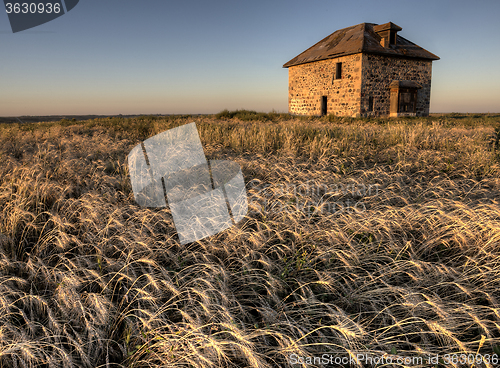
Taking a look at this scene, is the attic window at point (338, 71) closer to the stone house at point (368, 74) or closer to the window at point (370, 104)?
the stone house at point (368, 74)

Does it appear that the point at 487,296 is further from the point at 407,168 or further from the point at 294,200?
the point at 407,168

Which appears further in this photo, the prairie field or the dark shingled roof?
the dark shingled roof

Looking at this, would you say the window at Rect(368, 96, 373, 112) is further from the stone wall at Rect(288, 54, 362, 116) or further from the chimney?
the chimney

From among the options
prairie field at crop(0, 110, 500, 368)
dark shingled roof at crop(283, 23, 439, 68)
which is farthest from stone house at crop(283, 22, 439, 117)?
prairie field at crop(0, 110, 500, 368)

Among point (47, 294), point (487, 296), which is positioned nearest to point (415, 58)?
point (487, 296)

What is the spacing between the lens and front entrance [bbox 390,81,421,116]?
1873cm

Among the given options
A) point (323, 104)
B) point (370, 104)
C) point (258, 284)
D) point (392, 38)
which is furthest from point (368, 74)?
point (258, 284)

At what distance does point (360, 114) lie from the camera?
59.6ft

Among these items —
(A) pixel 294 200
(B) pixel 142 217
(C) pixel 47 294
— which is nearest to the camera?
(C) pixel 47 294

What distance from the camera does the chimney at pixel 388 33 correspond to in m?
19.0

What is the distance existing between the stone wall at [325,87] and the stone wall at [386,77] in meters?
0.57

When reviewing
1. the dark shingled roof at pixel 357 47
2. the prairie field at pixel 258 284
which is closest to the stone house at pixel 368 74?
the dark shingled roof at pixel 357 47

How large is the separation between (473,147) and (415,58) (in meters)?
18.0

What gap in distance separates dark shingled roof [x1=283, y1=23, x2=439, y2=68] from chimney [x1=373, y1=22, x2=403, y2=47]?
13 centimetres
